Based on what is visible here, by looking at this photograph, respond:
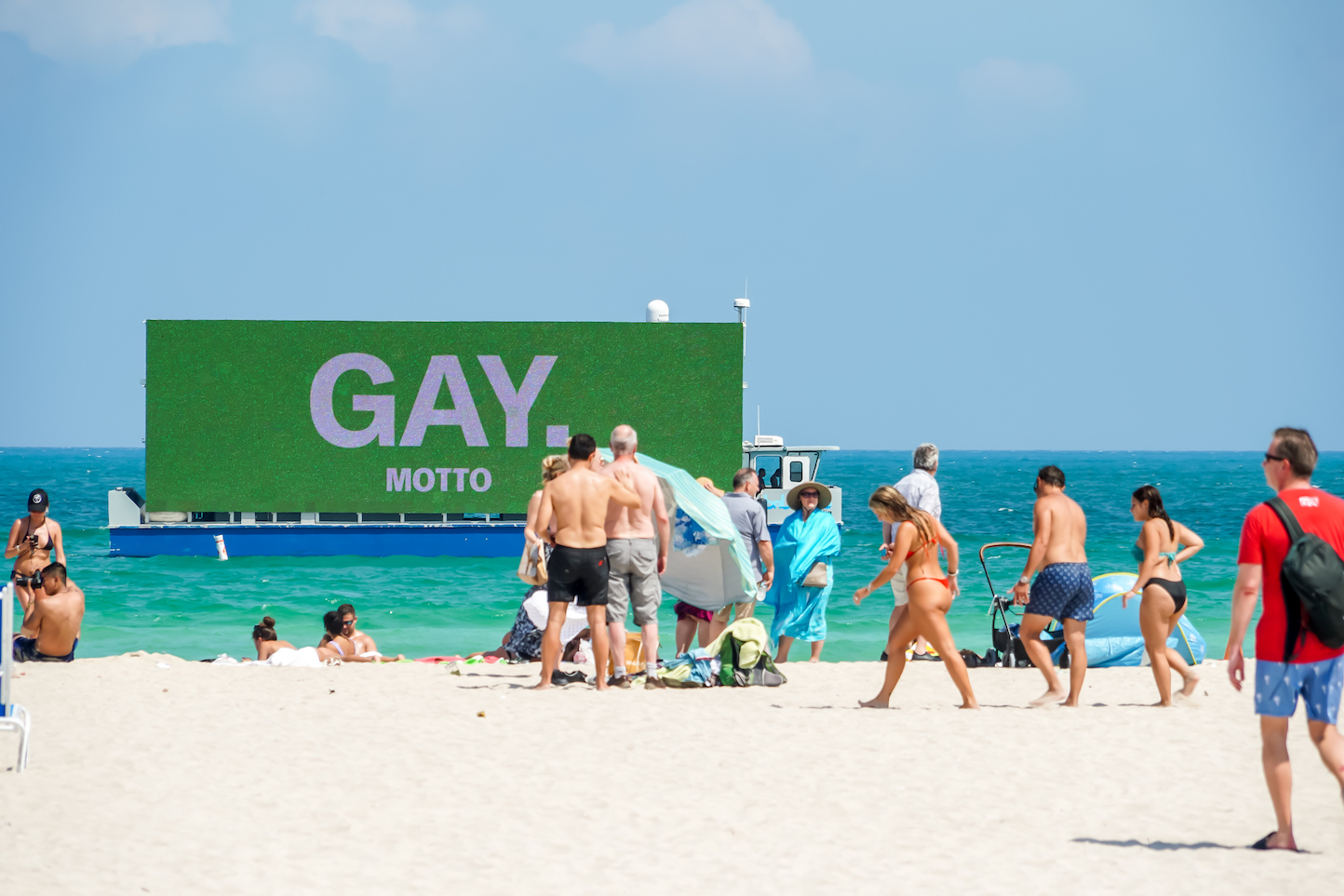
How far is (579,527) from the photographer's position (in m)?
7.43

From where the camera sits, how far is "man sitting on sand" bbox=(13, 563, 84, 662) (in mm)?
9031

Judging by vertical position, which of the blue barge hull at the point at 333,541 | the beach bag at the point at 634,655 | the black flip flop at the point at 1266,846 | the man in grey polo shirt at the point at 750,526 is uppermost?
the man in grey polo shirt at the point at 750,526

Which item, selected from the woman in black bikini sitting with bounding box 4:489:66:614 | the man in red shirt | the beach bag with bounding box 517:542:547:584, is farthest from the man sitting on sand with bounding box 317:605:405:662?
the man in red shirt

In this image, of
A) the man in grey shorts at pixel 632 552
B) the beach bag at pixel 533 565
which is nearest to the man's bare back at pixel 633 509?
the man in grey shorts at pixel 632 552

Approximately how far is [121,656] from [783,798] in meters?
6.38

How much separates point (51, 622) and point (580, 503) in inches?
178

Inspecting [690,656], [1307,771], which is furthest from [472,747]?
[1307,771]

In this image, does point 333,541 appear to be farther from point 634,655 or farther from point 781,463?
point 634,655

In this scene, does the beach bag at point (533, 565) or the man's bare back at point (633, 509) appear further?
the beach bag at point (533, 565)

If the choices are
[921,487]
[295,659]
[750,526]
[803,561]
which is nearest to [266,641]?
[295,659]

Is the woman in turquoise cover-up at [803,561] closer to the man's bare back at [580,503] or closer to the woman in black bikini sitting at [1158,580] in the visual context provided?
the man's bare back at [580,503]

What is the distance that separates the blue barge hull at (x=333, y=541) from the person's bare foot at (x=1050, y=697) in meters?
13.4

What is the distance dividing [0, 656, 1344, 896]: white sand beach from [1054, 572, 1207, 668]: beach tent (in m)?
1.87

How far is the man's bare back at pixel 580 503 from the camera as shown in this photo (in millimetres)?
7367
